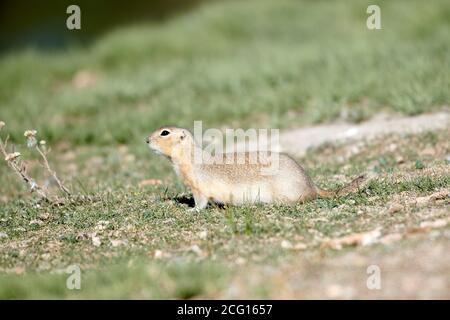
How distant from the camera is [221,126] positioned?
11266 millimetres

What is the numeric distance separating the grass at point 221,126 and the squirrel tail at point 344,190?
81 millimetres

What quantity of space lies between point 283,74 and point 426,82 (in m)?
2.75

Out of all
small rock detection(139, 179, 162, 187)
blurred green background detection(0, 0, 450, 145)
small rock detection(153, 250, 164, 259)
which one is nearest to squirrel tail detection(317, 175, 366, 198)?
small rock detection(153, 250, 164, 259)

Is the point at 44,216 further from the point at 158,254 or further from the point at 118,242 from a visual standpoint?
the point at 158,254

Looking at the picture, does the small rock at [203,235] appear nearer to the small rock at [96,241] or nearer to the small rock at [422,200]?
the small rock at [96,241]

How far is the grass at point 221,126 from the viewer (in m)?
4.88

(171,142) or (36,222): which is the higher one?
(171,142)

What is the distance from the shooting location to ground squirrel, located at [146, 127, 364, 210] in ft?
20.7

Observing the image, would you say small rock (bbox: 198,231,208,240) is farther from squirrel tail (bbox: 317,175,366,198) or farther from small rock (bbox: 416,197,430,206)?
small rock (bbox: 416,197,430,206)

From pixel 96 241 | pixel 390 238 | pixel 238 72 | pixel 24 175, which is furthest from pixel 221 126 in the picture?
pixel 390 238

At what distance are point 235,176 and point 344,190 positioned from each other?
924mm

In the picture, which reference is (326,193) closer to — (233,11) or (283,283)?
(283,283)

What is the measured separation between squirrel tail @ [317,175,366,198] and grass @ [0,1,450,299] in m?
0.08

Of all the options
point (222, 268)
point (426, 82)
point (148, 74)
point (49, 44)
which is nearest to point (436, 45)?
point (426, 82)
